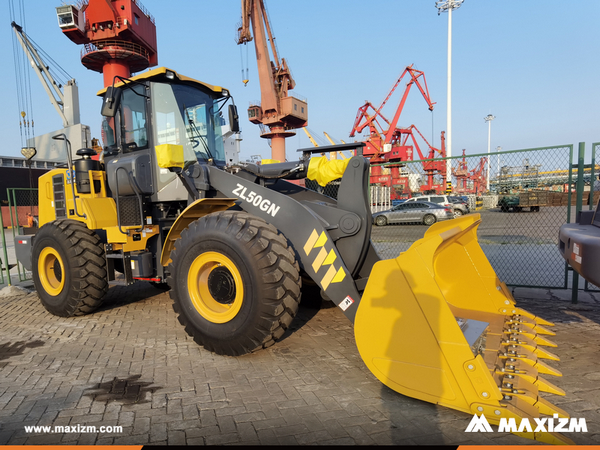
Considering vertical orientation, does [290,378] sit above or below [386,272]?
below

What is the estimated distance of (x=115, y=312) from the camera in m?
5.11

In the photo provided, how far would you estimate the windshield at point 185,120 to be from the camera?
4.62m

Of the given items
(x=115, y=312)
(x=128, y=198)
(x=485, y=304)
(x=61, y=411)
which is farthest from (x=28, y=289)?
(x=485, y=304)

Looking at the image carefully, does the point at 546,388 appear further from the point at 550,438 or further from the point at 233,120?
the point at 233,120

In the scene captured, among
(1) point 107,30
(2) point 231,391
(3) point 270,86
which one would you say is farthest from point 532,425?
(1) point 107,30

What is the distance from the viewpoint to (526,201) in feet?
18.3

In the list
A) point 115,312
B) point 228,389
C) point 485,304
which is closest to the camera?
point 228,389

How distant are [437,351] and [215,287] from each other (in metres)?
2.00

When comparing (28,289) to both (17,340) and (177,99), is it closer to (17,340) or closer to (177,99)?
(17,340)

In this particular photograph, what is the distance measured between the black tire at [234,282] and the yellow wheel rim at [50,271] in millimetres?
2342

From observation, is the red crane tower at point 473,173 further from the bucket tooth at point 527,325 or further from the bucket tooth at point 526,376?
the bucket tooth at point 526,376

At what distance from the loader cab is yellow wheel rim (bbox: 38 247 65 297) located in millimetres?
1245

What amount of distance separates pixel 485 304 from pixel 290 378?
2019mm

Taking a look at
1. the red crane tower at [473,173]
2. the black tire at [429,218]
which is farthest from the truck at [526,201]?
the black tire at [429,218]
